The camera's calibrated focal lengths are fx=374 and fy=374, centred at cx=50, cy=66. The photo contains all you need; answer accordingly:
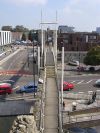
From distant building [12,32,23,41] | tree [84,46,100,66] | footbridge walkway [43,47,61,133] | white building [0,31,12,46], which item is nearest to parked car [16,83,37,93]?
footbridge walkway [43,47,61,133]

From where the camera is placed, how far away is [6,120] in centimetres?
3008

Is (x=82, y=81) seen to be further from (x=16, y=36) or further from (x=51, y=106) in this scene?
(x=16, y=36)

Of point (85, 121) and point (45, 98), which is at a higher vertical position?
point (45, 98)

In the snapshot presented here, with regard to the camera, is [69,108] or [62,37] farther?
[62,37]

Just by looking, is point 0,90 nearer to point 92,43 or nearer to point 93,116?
point 93,116

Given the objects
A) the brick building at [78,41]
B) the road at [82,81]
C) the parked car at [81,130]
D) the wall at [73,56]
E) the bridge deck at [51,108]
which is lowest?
the parked car at [81,130]

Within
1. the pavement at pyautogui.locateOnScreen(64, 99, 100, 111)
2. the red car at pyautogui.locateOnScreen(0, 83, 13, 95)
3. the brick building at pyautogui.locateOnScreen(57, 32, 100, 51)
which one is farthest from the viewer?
the brick building at pyautogui.locateOnScreen(57, 32, 100, 51)

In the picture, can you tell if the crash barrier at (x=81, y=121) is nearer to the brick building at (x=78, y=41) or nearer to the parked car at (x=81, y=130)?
the parked car at (x=81, y=130)

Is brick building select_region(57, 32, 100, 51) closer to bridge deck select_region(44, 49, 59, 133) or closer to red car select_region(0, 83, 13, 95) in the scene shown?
red car select_region(0, 83, 13, 95)

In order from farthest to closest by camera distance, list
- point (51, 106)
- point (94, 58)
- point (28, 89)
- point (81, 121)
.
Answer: point (94, 58), point (28, 89), point (81, 121), point (51, 106)

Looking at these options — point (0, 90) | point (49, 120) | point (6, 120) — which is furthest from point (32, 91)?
point (49, 120)

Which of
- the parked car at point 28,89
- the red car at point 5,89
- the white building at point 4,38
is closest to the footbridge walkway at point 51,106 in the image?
the parked car at point 28,89

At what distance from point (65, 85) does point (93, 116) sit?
42.4 feet

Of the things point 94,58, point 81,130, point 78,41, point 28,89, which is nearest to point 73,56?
point 78,41
